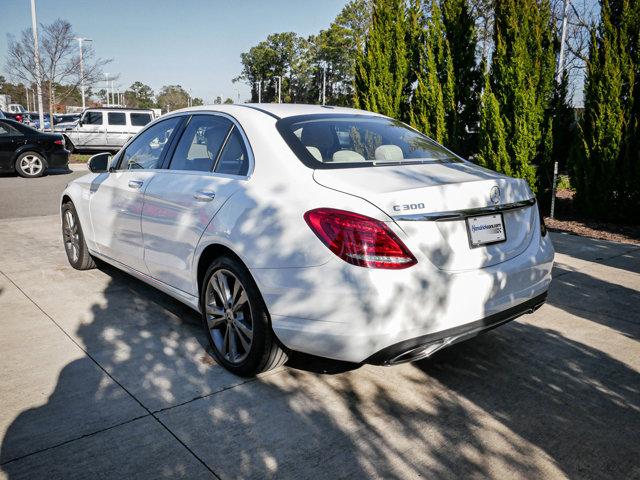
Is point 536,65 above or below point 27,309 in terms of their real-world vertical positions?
above

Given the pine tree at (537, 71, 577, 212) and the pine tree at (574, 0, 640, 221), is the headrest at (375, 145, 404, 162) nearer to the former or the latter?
the pine tree at (574, 0, 640, 221)

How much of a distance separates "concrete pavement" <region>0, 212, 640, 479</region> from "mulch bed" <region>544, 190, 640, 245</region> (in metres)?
3.73

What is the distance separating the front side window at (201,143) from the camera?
3777 millimetres

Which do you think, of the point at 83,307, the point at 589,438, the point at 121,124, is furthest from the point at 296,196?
the point at 121,124

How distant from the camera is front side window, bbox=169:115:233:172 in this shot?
3.78 m

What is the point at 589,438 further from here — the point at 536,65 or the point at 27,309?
the point at 536,65

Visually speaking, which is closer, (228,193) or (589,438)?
(589,438)

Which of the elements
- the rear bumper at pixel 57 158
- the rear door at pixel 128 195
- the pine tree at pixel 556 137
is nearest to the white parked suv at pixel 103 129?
the rear bumper at pixel 57 158

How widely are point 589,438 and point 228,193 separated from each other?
7.76 feet

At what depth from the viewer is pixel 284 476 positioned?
2482 mm

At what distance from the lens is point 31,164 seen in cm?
1557

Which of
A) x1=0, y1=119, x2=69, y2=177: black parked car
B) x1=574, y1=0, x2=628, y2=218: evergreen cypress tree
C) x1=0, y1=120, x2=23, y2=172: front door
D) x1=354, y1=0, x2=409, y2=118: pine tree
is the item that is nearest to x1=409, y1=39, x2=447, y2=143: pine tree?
x1=354, y1=0, x2=409, y2=118: pine tree

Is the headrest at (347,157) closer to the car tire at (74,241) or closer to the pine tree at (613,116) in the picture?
the car tire at (74,241)

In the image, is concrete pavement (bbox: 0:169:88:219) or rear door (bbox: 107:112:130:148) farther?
rear door (bbox: 107:112:130:148)
